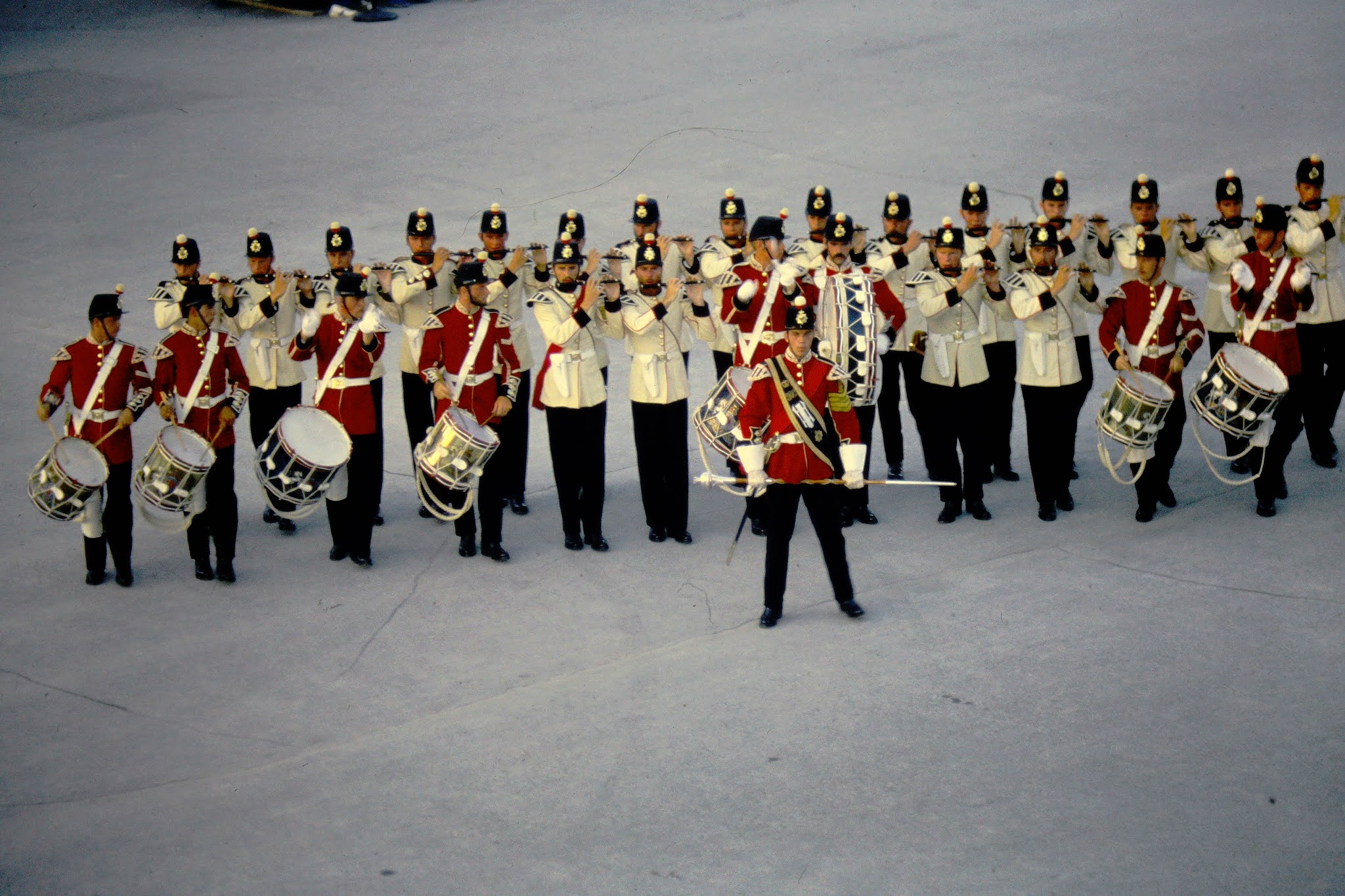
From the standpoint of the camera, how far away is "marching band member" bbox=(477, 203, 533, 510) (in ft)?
28.5

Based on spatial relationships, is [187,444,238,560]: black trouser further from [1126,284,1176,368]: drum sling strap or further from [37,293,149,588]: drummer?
[1126,284,1176,368]: drum sling strap

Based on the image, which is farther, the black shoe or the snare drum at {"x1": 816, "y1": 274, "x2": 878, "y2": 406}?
the snare drum at {"x1": 816, "y1": 274, "x2": 878, "y2": 406}

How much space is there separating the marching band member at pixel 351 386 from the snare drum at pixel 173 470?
0.69m

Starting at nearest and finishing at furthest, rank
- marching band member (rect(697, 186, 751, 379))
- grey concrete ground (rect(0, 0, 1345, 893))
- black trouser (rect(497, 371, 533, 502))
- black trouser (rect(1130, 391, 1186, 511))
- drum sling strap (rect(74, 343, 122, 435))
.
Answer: grey concrete ground (rect(0, 0, 1345, 893)), drum sling strap (rect(74, 343, 122, 435)), black trouser (rect(1130, 391, 1186, 511)), black trouser (rect(497, 371, 533, 502)), marching band member (rect(697, 186, 751, 379))

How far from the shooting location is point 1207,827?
546 centimetres

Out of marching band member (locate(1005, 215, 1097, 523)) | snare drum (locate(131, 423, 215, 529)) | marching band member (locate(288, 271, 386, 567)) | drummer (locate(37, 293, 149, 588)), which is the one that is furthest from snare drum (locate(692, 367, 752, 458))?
drummer (locate(37, 293, 149, 588))

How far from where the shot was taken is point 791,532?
7246mm

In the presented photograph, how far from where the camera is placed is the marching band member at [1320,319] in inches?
351

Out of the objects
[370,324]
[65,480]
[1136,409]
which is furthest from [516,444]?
[1136,409]

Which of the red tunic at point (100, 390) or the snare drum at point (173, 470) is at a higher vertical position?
the red tunic at point (100, 390)

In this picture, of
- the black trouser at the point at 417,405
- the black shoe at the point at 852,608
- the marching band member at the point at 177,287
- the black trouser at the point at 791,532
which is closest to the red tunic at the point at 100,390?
the marching band member at the point at 177,287

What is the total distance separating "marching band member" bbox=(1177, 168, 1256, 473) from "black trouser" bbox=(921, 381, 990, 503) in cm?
143

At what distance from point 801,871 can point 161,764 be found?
268 cm

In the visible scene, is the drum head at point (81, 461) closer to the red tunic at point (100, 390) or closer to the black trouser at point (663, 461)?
the red tunic at point (100, 390)
